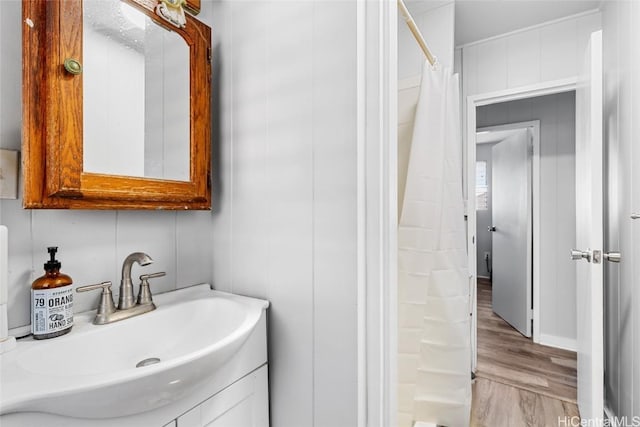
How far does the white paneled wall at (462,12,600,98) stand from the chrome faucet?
7.61 feet

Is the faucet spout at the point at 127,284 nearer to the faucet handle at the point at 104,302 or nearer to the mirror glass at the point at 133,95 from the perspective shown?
the faucet handle at the point at 104,302

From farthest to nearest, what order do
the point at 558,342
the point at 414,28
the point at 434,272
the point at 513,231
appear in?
the point at 513,231, the point at 558,342, the point at 434,272, the point at 414,28

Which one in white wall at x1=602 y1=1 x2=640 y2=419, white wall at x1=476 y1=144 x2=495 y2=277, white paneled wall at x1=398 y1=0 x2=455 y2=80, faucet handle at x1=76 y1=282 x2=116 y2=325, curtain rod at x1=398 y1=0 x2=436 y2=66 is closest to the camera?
faucet handle at x1=76 y1=282 x2=116 y2=325

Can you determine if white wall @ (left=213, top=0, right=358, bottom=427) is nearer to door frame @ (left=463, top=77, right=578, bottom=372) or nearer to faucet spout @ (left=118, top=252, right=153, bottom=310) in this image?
faucet spout @ (left=118, top=252, right=153, bottom=310)

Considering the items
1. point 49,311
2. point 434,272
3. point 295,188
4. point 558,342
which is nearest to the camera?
point 49,311

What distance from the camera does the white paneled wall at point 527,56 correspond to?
6.63ft

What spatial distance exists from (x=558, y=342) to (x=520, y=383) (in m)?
0.84

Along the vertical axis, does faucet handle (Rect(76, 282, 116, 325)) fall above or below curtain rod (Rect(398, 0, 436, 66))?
below

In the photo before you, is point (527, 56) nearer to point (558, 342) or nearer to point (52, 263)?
point (558, 342)

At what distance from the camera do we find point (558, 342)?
8.28 ft

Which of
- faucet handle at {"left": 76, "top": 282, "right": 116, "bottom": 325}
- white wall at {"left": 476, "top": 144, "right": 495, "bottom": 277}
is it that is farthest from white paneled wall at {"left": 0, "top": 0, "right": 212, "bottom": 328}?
white wall at {"left": 476, "top": 144, "right": 495, "bottom": 277}

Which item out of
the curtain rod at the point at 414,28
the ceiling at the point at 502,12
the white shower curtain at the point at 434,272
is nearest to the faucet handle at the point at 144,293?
the white shower curtain at the point at 434,272

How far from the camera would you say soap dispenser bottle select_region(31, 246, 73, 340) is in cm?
70

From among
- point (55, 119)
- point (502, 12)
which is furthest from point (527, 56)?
point (55, 119)
